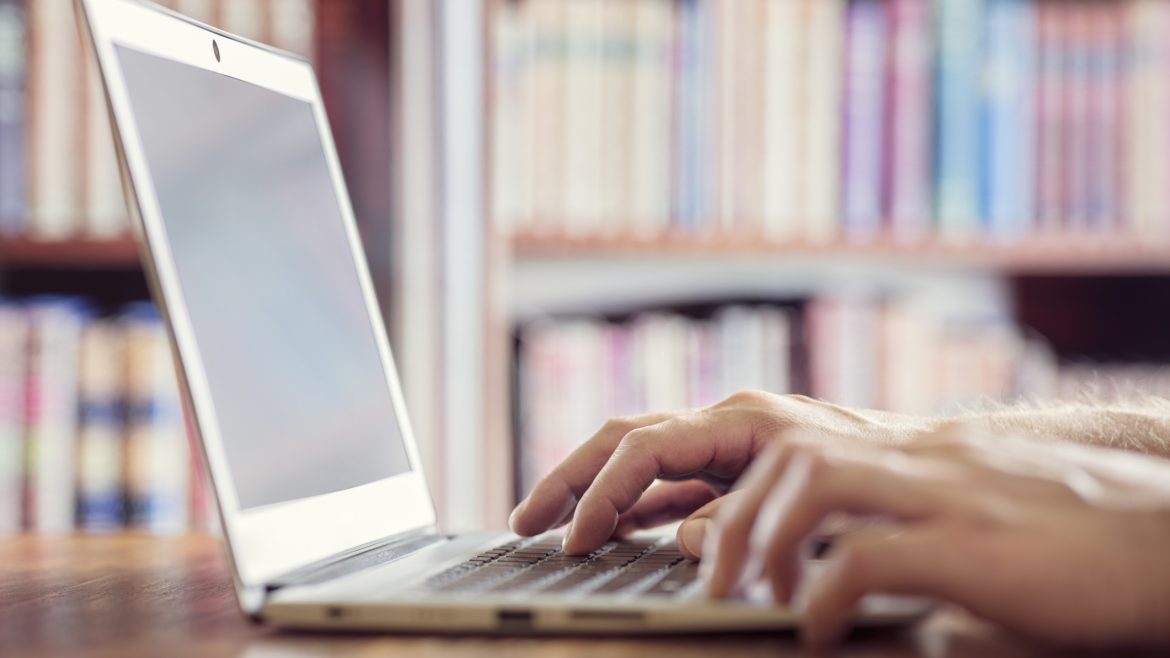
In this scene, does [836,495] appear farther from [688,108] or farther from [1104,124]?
[1104,124]

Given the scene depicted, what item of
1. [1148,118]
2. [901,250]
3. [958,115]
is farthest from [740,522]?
[1148,118]

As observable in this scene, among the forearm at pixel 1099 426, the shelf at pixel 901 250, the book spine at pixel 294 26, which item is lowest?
the forearm at pixel 1099 426

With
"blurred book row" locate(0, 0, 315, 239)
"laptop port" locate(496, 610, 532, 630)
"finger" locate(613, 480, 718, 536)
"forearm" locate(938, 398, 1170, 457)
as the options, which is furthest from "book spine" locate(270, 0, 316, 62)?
"laptop port" locate(496, 610, 532, 630)

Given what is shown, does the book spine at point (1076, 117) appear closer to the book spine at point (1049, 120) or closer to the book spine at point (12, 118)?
the book spine at point (1049, 120)

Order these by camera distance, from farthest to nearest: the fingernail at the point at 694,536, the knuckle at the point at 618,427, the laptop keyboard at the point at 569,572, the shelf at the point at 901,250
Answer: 1. the shelf at the point at 901,250
2. the knuckle at the point at 618,427
3. the fingernail at the point at 694,536
4. the laptop keyboard at the point at 569,572

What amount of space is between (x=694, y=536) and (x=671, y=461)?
72mm

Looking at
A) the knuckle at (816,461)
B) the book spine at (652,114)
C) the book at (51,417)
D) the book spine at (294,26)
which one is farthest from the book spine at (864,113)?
the knuckle at (816,461)

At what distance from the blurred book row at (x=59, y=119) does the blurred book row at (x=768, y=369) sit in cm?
57

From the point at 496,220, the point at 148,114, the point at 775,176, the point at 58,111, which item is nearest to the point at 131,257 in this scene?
the point at 58,111

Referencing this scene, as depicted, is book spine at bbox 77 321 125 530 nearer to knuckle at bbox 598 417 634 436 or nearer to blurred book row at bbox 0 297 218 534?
blurred book row at bbox 0 297 218 534

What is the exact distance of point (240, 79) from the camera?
28.3 inches

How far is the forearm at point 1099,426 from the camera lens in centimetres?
78

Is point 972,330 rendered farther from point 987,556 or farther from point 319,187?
point 987,556

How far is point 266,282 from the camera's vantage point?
0.66 metres
